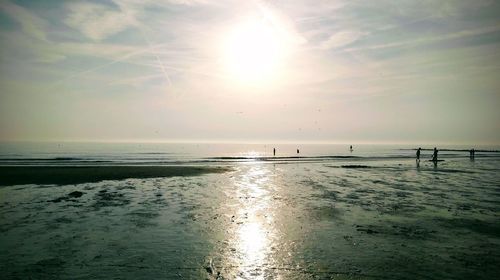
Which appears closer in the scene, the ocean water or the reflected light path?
the ocean water

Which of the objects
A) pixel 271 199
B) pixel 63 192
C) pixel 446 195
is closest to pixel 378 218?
pixel 271 199

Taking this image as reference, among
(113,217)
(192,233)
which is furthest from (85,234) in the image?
(192,233)

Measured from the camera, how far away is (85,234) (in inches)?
484

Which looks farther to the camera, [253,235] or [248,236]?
[253,235]

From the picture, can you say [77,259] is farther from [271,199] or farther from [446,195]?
[446,195]

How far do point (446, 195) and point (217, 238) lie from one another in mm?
19221

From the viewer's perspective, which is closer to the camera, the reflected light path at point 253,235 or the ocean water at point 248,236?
the ocean water at point 248,236

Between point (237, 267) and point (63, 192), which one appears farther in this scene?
point (63, 192)

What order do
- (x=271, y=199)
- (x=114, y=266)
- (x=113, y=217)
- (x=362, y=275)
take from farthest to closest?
1. (x=271, y=199)
2. (x=113, y=217)
3. (x=114, y=266)
4. (x=362, y=275)

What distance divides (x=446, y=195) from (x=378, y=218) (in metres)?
10.9

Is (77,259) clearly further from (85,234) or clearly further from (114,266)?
(85,234)

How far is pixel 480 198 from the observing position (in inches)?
841

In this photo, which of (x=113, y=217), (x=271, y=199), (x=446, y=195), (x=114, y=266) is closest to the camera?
(x=114, y=266)

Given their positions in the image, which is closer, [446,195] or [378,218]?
[378,218]
